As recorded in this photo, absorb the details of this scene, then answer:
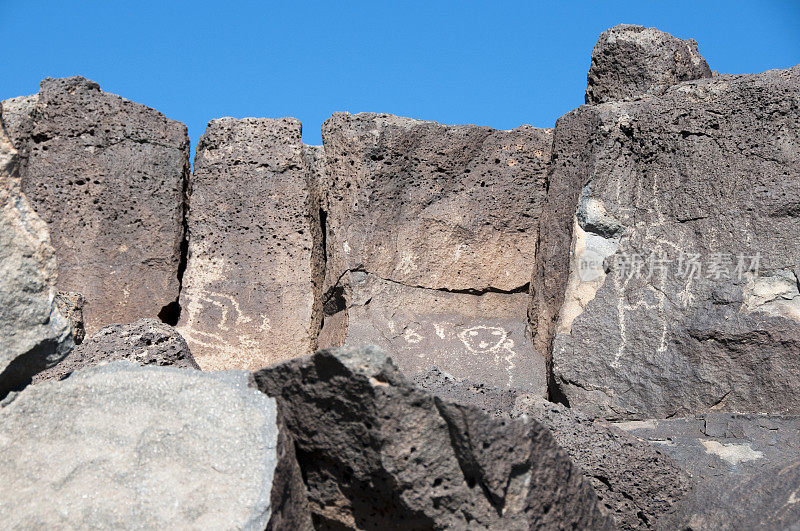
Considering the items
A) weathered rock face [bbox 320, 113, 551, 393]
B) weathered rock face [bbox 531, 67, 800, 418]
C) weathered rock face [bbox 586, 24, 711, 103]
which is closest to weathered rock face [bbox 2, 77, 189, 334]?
weathered rock face [bbox 320, 113, 551, 393]

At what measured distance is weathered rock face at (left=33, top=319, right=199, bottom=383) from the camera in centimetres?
352

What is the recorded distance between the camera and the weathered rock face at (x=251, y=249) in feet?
17.1

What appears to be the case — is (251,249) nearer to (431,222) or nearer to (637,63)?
A: (431,222)

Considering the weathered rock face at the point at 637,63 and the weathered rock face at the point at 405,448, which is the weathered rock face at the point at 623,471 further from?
the weathered rock face at the point at 637,63

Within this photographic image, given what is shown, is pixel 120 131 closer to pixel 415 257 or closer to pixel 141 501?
pixel 415 257

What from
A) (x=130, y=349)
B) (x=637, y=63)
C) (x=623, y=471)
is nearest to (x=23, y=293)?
(x=130, y=349)

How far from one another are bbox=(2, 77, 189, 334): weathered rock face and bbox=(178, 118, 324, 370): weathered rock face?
18 cm

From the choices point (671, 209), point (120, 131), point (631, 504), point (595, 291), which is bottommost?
point (631, 504)

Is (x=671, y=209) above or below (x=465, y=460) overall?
above

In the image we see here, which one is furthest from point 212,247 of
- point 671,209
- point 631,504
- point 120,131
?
point 631,504

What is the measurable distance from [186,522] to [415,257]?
3.15 meters

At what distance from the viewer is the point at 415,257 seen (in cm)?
535

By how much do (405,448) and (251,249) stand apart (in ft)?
9.80

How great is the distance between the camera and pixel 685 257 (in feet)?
14.5
